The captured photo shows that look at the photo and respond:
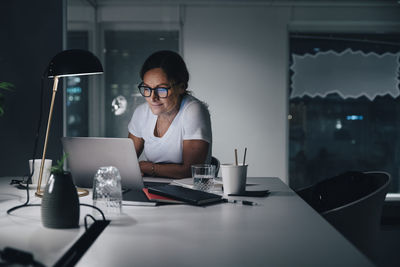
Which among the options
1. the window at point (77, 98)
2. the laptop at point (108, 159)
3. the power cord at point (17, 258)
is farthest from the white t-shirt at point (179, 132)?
the window at point (77, 98)

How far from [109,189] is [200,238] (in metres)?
0.51

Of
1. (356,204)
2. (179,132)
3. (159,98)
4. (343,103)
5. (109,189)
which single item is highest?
(343,103)

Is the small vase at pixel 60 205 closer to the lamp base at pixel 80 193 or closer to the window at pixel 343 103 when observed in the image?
the lamp base at pixel 80 193

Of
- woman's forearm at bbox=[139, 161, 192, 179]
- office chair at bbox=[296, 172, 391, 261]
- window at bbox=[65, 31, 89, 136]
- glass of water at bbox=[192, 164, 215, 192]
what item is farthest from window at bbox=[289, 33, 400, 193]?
glass of water at bbox=[192, 164, 215, 192]

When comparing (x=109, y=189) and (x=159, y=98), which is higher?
(x=159, y=98)

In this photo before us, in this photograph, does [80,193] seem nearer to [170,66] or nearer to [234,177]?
[234,177]

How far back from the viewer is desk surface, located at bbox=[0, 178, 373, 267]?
93 cm

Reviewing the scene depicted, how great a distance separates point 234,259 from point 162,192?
660 millimetres

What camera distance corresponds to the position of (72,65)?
65.6 inches

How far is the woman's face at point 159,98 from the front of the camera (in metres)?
2.56

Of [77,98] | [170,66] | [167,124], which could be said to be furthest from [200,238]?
[77,98]

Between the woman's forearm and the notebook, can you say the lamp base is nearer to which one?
the notebook

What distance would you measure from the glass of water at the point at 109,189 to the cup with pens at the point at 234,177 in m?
0.45

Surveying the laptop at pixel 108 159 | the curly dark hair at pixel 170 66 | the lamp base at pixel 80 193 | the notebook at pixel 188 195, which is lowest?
the lamp base at pixel 80 193
